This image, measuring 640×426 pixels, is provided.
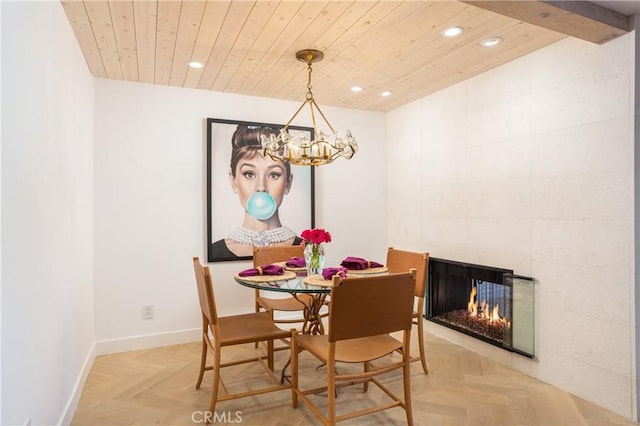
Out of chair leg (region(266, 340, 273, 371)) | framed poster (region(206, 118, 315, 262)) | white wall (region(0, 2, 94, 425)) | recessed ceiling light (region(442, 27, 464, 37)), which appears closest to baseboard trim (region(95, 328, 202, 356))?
white wall (region(0, 2, 94, 425))

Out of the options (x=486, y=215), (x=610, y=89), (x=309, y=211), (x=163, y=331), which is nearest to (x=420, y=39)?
(x=610, y=89)

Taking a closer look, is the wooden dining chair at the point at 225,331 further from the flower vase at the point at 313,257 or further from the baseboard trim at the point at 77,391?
the baseboard trim at the point at 77,391

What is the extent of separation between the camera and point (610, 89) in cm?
240

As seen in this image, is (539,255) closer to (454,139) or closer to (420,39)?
(454,139)

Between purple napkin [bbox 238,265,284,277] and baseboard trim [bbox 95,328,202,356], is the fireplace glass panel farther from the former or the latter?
baseboard trim [bbox 95,328,202,356]

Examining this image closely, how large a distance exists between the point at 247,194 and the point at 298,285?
1.71 meters

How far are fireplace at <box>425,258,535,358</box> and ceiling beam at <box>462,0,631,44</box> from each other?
1671mm

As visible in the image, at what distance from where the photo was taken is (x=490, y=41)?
8.80 feet

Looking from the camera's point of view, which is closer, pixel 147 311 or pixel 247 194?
pixel 147 311

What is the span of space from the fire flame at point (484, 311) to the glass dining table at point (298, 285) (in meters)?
1.48

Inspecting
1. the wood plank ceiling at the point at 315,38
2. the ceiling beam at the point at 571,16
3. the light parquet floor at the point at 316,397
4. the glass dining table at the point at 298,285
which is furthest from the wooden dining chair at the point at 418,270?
the ceiling beam at the point at 571,16

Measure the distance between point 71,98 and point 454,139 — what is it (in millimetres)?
3085

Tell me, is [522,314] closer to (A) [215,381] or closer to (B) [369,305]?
(B) [369,305]
